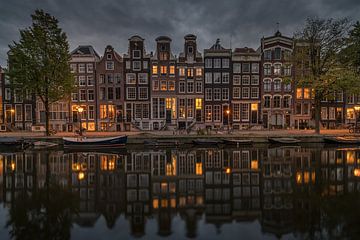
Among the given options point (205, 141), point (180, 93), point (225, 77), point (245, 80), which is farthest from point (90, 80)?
point (245, 80)

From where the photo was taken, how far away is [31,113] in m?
48.3

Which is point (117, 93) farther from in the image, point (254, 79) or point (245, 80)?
point (254, 79)

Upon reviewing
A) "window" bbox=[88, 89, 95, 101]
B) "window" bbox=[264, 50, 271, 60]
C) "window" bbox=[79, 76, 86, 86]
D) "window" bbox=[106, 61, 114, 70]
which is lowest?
"window" bbox=[88, 89, 95, 101]

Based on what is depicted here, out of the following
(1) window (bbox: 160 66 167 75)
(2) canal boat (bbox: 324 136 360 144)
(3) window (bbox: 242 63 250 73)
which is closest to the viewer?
(2) canal boat (bbox: 324 136 360 144)

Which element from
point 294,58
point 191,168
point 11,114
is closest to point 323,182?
point 191,168

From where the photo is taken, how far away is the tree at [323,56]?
32.2 metres

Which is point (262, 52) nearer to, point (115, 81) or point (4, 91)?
point (115, 81)

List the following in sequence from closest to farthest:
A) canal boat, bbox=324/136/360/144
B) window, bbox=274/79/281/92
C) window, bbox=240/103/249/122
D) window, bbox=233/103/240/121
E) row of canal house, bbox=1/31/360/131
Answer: canal boat, bbox=324/136/360/144
row of canal house, bbox=1/31/360/131
window, bbox=233/103/240/121
window, bbox=240/103/249/122
window, bbox=274/79/281/92

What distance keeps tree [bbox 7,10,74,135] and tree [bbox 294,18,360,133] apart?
112ft

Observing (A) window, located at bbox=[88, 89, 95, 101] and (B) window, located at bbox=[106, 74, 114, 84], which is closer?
(B) window, located at bbox=[106, 74, 114, 84]

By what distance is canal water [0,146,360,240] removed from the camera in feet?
28.7

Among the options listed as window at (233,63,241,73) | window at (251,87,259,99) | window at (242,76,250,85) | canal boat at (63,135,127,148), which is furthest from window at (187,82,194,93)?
canal boat at (63,135,127,148)

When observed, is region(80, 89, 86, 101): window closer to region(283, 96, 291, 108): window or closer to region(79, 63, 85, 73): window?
region(79, 63, 85, 73): window

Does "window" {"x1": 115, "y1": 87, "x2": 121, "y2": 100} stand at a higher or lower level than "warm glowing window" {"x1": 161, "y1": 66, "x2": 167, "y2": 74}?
lower
